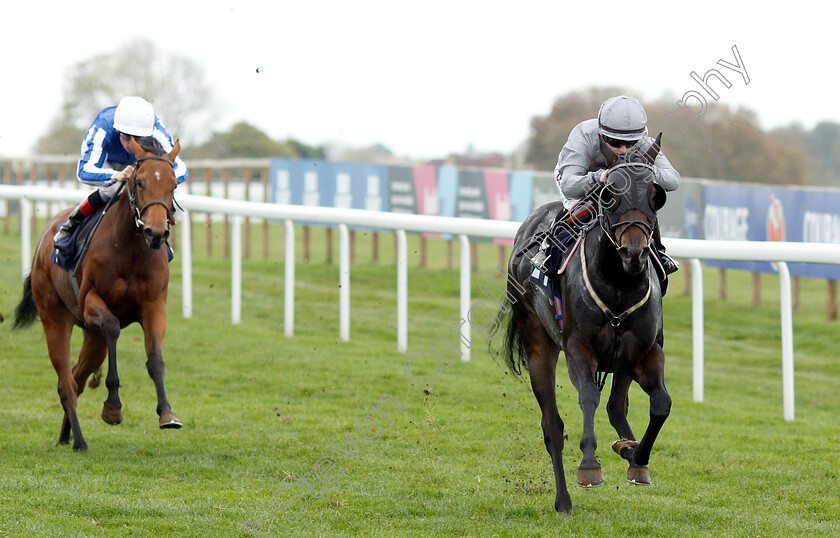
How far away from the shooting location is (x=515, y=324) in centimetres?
497

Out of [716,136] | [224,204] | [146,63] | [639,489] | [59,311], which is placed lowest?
[639,489]

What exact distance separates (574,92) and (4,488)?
62.6ft

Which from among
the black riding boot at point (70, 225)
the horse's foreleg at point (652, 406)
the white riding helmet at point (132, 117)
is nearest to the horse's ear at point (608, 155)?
the horse's foreleg at point (652, 406)

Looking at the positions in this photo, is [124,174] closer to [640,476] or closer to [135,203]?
[135,203]

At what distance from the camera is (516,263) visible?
495cm

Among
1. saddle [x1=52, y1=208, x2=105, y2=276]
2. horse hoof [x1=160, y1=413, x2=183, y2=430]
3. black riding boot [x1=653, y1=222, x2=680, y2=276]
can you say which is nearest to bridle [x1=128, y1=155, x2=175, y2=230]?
saddle [x1=52, y1=208, x2=105, y2=276]

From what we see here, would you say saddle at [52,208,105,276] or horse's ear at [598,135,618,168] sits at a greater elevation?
horse's ear at [598,135,618,168]

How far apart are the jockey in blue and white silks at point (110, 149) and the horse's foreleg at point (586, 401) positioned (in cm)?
247

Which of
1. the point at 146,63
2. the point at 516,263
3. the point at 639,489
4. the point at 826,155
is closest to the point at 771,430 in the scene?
the point at 639,489

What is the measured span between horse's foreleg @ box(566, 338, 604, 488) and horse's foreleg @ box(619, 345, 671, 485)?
175 mm

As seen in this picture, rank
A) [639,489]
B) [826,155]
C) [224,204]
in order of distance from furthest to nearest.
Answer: [826,155], [224,204], [639,489]

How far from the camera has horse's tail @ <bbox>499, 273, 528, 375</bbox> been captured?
4.88 metres

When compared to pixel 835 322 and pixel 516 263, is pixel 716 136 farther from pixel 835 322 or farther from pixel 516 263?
pixel 516 263

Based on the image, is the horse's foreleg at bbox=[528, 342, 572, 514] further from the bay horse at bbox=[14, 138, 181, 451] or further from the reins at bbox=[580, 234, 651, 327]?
the bay horse at bbox=[14, 138, 181, 451]
